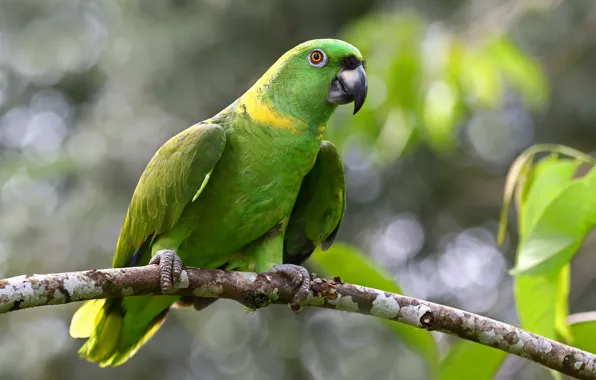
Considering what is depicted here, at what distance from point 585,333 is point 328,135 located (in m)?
1.36

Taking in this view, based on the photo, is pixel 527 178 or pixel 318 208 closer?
pixel 527 178

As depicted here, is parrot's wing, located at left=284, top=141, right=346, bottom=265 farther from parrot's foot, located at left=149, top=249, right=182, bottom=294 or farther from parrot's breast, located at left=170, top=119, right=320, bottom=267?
parrot's foot, located at left=149, top=249, right=182, bottom=294

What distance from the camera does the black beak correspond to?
2451 mm

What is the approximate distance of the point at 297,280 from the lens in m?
2.15

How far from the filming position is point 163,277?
6.22 feet

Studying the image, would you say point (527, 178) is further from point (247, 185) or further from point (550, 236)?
point (247, 185)

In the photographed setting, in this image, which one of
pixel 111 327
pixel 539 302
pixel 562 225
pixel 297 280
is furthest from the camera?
pixel 111 327

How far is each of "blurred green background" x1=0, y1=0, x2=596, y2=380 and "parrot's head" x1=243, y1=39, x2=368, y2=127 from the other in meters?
0.51

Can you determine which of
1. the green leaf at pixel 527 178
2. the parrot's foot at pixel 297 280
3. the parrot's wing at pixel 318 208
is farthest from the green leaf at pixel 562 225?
the parrot's wing at pixel 318 208

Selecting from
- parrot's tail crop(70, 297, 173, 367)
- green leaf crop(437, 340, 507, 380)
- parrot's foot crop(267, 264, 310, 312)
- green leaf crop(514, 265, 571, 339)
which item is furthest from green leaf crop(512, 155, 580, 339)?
parrot's tail crop(70, 297, 173, 367)

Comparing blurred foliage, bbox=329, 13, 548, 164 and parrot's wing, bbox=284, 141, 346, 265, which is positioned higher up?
blurred foliage, bbox=329, 13, 548, 164

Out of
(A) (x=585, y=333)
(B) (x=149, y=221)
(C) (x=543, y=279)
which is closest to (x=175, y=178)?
(B) (x=149, y=221)

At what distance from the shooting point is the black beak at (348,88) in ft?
8.04

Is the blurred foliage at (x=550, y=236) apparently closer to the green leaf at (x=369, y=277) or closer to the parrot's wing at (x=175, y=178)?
the green leaf at (x=369, y=277)
